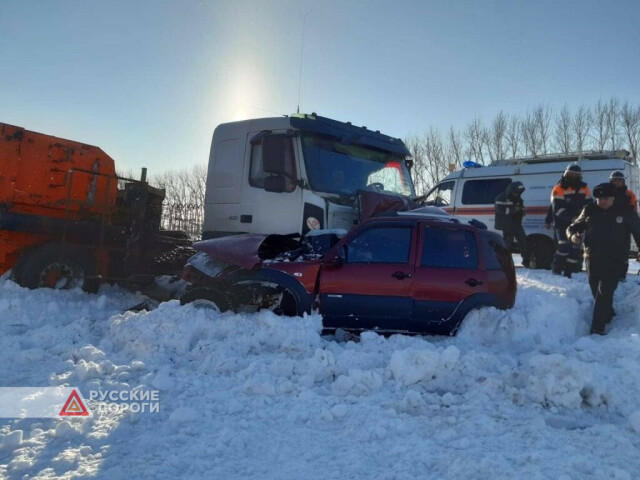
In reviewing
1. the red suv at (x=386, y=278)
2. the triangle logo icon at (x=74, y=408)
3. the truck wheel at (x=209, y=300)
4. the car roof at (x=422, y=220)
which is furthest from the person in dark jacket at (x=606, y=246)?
the triangle logo icon at (x=74, y=408)

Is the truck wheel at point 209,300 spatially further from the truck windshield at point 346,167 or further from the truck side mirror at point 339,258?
the truck windshield at point 346,167

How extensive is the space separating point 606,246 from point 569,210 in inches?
95.2

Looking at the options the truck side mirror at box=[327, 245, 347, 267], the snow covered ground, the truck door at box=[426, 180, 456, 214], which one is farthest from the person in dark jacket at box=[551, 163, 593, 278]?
the truck side mirror at box=[327, 245, 347, 267]

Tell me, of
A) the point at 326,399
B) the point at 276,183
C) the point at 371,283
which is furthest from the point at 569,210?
the point at 326,399

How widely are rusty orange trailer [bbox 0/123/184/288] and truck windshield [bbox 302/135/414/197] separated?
3206mm

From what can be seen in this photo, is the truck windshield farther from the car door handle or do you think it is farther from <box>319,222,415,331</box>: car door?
the car door handle

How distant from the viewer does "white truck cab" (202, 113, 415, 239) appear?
5941 millimetres

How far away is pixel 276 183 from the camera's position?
19.4 ft

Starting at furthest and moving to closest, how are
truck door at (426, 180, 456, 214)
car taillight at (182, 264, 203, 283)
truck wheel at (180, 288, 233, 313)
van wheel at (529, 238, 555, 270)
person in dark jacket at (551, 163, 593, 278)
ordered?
truck door at (426, 180, 456, 214) → van wheel at (529, 238, 555, 270) → person in dark jacket at (551, 163, 593, 278) → car taillight at (182, 264, 203, 283) → truck wheel at (180, 288, 233, 313)

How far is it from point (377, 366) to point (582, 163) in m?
9.02

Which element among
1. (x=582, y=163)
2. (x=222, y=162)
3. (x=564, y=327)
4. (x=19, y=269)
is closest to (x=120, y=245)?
(x=19, y=269)

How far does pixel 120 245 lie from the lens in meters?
7.24

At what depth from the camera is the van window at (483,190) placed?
11335mm

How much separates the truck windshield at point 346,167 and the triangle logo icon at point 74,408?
370 centimetres
